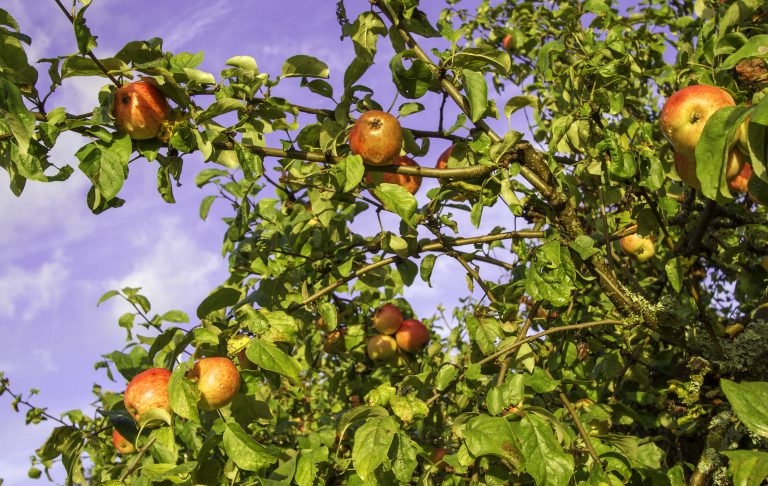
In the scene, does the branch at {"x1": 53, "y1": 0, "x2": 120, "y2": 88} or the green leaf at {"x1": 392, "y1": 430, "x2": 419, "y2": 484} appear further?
the green leaf at {"x1": 392, "y1": 430, "x2": 419, "y2": 484}

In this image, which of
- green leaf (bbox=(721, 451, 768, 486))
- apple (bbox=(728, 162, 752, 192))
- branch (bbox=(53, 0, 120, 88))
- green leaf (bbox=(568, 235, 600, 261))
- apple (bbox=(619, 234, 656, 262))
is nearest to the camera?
green leaf (bbox=(721, 451, 768, 486))

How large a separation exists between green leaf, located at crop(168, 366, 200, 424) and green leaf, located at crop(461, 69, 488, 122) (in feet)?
4.30

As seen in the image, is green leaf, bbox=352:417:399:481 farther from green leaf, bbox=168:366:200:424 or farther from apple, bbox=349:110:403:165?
apple, bbox=349:110:403:165

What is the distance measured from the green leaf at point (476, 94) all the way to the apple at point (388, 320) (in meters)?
2.06

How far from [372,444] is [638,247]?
245 centimetres

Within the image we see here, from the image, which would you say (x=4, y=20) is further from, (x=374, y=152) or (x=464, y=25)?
(x=464, y=25)

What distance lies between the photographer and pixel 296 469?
2514 millimetres

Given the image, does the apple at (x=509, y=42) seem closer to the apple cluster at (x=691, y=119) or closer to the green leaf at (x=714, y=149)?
the apple cluster at (x=691, y=119)

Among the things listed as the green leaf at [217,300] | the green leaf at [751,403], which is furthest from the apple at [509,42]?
the green leaf at [751,403]

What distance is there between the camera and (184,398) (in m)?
2.16

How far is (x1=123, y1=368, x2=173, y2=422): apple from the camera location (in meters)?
2.52

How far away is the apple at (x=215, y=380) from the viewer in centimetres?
237

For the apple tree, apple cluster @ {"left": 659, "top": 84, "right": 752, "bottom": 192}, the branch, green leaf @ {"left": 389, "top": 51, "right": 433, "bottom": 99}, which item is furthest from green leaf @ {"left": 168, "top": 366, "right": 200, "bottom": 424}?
apple cluster @ {"left": 659, "top": 84, "right": 752, "bottom": 192}

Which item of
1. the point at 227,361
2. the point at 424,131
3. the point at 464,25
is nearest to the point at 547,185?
the point at 424,131
